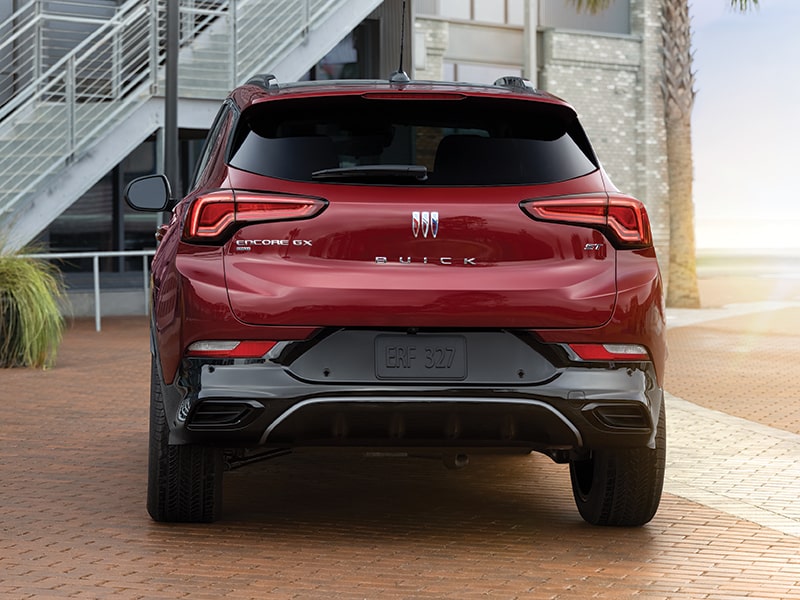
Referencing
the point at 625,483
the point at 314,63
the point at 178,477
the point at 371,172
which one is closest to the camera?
the point at 371,172

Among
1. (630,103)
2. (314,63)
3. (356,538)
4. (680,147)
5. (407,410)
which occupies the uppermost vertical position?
(630,103)

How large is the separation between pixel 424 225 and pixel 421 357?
1.61 feet

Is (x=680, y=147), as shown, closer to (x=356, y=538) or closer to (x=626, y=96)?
(x=626, y=96)

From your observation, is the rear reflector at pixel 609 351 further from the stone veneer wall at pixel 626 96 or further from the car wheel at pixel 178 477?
the stone veneer wall at pixel 626 96

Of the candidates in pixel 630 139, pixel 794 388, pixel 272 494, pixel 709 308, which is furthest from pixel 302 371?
pixel 630 139

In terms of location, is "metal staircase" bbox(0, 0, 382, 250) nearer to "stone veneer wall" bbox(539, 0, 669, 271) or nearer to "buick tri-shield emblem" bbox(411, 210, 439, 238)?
"buick tri-shield emblem" bbox(411, 210, 439, 238)

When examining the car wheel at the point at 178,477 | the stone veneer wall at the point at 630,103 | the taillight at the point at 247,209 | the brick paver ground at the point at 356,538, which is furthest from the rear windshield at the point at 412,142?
the stone veneer wall at the point at 630,103

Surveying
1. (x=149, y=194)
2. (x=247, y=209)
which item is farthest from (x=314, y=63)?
(x=247, y=209)

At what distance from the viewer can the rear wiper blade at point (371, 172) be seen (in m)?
5.29

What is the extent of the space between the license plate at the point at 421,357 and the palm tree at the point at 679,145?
884 inches

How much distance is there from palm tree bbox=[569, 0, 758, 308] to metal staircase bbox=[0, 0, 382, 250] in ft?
27.3

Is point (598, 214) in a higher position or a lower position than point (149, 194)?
lower

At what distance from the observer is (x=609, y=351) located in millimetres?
5207

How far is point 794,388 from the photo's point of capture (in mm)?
12609
